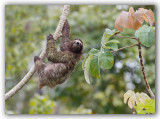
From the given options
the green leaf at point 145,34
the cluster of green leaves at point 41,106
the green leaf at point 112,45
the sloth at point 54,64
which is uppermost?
the green leaf at point 145,34

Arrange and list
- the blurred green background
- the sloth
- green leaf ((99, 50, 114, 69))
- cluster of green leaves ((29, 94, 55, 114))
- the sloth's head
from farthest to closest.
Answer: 1. the blurred green background
2. cluster of green leaves ((29, 94, 55, 114))
3. the sloth's head
4. the sloth
5. green leaf ((99, 50, 114, 69))

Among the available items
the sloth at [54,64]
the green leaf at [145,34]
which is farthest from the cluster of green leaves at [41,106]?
the green leaf at [145,34]

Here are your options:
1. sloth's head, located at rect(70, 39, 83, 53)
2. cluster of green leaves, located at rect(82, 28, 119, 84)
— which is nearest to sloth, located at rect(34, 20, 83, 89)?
sloth's head, located at rect(70, 39, 83, 53)

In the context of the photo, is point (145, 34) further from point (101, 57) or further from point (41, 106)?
point (41, 106)

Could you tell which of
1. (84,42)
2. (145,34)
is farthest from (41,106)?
(145,34)

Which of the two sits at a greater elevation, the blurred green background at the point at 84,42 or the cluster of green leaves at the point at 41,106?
the blurred green background at the point at 84,42

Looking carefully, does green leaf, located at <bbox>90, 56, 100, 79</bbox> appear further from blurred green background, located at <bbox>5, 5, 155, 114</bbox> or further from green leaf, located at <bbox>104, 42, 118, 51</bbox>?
blurred green background, located at <bbox>5, 5, 155, 114</bbox>

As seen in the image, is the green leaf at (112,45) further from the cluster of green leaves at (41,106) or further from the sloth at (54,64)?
the cluster of green leaves at (41,106)

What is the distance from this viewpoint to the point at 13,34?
4695 millimetres

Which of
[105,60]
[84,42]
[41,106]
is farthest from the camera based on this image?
[84,42]

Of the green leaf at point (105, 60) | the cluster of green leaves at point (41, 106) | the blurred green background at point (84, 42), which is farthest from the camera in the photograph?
the blurred green background at point (84, 42)

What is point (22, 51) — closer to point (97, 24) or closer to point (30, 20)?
point (30, 20)

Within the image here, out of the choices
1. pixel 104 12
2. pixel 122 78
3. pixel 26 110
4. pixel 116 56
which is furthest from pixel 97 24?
pixel 26 110

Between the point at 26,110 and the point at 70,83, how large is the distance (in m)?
1.14
